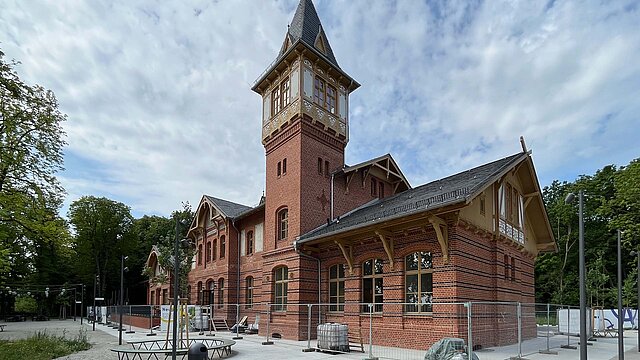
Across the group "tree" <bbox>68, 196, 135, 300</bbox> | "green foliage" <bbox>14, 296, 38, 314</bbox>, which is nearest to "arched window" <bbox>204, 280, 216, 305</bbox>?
"green foliage" <bbox>14, 296, 38, 314</bbox>

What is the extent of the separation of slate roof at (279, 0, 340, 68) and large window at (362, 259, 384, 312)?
1050cm

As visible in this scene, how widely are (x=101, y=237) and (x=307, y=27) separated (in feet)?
130

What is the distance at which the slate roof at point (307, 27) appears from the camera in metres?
22.8

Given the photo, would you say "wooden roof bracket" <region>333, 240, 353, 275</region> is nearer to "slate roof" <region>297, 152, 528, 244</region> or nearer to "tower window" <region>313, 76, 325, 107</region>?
"slate roof" <region>297, 152, 528, 244</region>

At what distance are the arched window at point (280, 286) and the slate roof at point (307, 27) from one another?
10.3 metres

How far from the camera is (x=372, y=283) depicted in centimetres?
1753

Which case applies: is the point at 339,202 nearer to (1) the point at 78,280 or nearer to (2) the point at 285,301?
(2) the point at 285,301

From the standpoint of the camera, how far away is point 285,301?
838 inches

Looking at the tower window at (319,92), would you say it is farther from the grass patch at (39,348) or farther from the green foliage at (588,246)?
the green foliage at (588,246)

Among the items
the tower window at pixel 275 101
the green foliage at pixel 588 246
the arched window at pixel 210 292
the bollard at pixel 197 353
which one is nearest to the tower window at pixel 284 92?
the tower window at pixel 275 101

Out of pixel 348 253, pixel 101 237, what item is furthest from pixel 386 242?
pixel 101 237

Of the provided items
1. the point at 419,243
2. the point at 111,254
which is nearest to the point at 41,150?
the point at 419,243

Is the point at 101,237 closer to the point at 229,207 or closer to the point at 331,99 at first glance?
the point at 229,207

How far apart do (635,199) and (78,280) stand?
53.7m
